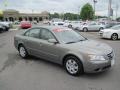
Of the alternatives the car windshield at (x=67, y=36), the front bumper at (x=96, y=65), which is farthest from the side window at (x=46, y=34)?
the front bumper at (x=96, y=65)

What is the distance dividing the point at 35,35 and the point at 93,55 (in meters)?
2.87

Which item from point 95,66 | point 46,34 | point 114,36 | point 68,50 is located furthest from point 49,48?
point 114,36

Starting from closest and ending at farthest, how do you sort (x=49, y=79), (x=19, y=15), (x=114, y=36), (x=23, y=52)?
(x=49, y=79), (x=23, y=52), (x=114, y=36), (x=19, y=15)

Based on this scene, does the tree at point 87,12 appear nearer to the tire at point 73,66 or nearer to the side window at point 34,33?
the side window at point 34,33

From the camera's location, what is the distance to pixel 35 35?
7.04 meters

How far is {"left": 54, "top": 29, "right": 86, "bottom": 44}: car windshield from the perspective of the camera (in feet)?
19.8

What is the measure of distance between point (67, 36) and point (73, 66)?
128 centimetres

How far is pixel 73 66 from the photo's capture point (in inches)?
215

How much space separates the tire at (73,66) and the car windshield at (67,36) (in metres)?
0.68

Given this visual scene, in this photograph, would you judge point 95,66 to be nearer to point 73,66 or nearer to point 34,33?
point 73,66

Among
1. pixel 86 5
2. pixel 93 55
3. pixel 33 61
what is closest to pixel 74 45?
pixel 93 55

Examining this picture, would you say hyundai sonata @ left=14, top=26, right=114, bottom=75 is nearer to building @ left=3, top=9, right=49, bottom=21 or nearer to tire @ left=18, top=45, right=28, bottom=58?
tire @ left=18, top=45, right=28, bottom=58

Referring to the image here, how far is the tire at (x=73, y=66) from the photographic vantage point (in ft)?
17.4

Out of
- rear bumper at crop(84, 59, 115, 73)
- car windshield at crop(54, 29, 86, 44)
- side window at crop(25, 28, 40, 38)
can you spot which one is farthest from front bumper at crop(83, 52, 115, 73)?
side window at crop(25, 28, 40, 38)
